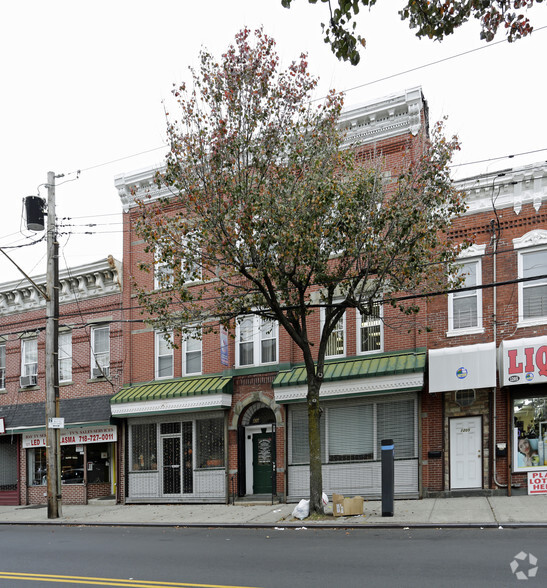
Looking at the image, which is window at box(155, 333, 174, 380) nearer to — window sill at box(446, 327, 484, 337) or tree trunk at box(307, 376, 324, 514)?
tree trunk at box(307, 376, 324, 514)

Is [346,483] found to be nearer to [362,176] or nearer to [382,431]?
[382,431]

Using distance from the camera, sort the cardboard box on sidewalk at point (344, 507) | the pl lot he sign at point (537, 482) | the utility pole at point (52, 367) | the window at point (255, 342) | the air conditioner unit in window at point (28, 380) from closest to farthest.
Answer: the cardboard box on sidewalk at point (344, 507), the pl lot he sign at point (537, 482), the utility pole at point (52, 367), the window at point (255, 342), the air conditioner unit in window at point (28, 380)

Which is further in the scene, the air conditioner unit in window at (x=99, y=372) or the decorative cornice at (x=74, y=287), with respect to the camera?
the decorative cornice at (x=74, y=287)

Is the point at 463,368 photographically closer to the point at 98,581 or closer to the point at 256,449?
the point at 256,449

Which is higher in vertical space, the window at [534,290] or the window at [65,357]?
the window at [534,290]

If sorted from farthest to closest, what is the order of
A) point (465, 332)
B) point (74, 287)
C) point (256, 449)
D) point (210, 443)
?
point (74, 287), point (210, 443), point (256, 449), point (465, 332)

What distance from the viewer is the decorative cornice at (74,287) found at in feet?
85.9

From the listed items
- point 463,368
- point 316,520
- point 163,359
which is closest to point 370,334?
point 463,368

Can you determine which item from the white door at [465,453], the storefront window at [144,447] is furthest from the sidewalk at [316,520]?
the storefront window at [144,447]

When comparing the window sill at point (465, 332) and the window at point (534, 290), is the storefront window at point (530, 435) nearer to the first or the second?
the window sill at point (465, 332)

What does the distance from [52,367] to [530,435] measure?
45.1ft

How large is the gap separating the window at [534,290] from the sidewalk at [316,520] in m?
4.65

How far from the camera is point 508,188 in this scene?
19172mm

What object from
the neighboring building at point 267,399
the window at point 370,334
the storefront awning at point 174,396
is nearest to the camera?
the neighboring building at point 267,399
